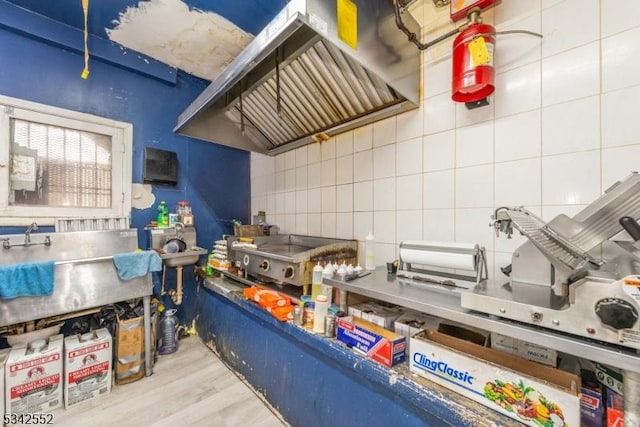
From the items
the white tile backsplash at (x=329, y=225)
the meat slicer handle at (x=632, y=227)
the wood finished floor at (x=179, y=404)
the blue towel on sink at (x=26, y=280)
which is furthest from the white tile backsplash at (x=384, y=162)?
the blue towel on sink at (x=26, y=280)

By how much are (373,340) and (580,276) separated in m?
0.70

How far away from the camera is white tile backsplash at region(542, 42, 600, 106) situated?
1000 millimetres

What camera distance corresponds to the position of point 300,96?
1.79 metres

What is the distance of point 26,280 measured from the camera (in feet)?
4.76

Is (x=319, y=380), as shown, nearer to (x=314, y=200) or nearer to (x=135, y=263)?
(x=314, y=200)

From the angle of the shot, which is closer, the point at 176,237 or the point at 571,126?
the point at 571,126

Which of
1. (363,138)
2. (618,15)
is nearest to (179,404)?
(363,138)

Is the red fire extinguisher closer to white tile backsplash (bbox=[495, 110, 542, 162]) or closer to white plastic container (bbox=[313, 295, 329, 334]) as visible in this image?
white tile backsplash (bbox=[495, 110, 542, 162])

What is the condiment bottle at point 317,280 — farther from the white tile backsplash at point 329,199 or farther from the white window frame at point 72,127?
the white window frame at point 72,127

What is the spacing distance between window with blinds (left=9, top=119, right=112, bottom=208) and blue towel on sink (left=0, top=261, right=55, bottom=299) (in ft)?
2.15

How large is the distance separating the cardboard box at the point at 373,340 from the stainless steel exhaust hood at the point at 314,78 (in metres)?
1.15

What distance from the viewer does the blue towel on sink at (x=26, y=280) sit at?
1395 mm

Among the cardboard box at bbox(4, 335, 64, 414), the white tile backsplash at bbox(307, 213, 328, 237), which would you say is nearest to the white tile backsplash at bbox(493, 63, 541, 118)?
the white tile backsplash at bbox(307, 213, 328, 237)

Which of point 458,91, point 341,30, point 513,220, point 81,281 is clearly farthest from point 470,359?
point 81,281
